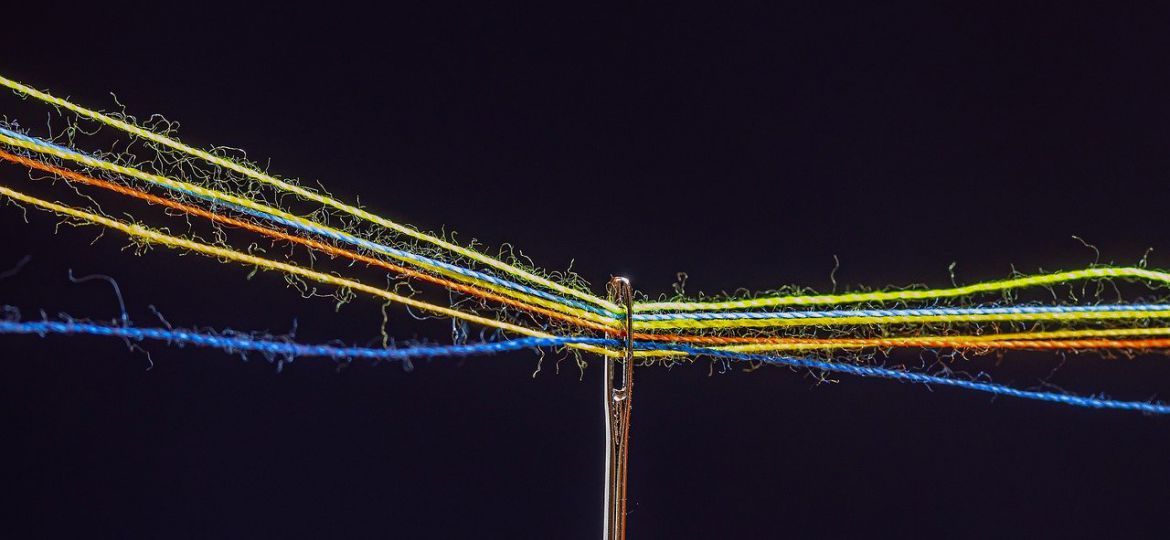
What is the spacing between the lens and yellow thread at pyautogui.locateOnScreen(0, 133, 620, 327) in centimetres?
47

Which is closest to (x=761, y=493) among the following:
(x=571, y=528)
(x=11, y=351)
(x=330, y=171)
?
(x=571, y=528)

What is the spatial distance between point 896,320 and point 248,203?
47cm

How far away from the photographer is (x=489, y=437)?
0.89 m

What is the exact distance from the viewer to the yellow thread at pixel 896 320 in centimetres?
54

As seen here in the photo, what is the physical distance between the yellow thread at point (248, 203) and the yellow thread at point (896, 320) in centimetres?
5

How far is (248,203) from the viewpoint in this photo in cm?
52

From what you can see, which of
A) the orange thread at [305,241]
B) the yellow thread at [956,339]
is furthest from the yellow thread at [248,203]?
the yellow thread at [956,339]

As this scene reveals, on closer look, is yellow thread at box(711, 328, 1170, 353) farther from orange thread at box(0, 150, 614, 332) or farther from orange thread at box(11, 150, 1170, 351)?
orange thread at box(0, 150, 614, 332)

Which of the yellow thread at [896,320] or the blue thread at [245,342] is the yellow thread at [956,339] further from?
the blue thread at [245,342]

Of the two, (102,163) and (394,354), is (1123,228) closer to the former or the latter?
(394,354)

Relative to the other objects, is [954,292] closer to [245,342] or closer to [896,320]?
[896,320]

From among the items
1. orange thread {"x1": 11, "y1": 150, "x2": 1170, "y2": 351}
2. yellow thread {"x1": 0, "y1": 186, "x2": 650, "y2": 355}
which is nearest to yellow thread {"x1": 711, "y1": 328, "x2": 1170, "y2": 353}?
orange thread {"x1": 11, "y1": 150, "x2": 1170, "y2": 351}

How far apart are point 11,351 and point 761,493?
884 mm

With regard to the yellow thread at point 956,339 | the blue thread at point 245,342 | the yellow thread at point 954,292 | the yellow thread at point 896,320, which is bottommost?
the blue thread at point 245,342
